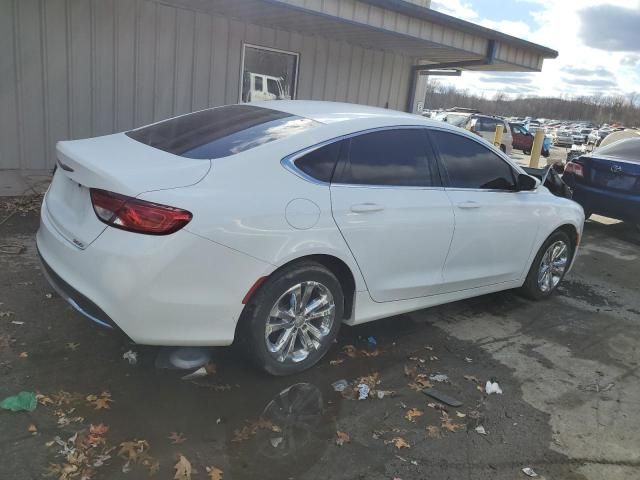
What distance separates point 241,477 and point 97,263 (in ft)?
4.15

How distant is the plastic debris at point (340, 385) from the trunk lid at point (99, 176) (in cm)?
150

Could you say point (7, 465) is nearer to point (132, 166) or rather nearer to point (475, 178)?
point (132, 166)

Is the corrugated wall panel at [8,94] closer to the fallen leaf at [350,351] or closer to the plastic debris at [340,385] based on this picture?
the fallen leaf at [350,351]

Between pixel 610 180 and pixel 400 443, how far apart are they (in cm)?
671

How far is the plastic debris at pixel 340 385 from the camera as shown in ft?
11.1

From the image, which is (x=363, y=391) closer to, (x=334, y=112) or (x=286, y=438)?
(x=286, y=438)

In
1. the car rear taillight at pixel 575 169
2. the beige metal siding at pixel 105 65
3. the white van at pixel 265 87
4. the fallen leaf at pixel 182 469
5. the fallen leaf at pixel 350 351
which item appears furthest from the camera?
the white van at pixel 265 87

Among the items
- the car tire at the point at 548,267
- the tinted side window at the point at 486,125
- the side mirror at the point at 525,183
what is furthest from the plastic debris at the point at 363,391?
the tinted side window at the point at 486,125

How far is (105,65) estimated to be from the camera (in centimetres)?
788

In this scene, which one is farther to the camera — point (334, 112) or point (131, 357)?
point (334, 112)

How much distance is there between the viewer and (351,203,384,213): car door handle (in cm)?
340

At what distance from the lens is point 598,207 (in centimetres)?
820

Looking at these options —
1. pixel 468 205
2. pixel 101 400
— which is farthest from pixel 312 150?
pixel 101 400

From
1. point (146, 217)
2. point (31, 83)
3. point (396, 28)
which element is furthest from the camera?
point (396, 28)
